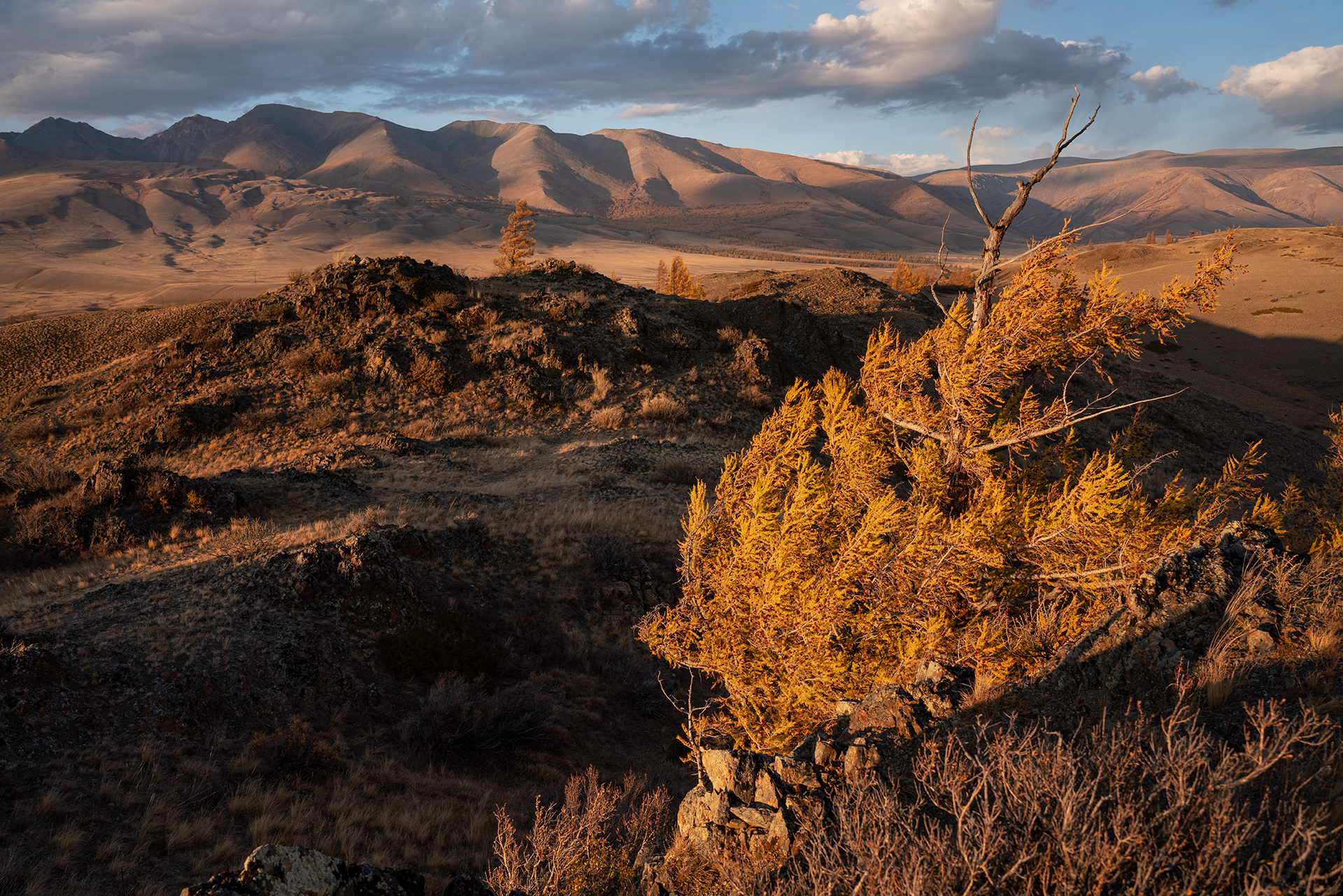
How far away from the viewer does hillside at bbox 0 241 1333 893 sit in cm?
636

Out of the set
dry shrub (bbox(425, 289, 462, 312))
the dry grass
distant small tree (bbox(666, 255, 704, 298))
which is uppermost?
distant small tree (bbox(666, 255, 704, 298))

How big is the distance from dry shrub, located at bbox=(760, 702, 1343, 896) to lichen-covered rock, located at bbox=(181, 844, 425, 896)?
2.45 meters

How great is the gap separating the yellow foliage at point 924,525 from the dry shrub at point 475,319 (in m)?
20.7

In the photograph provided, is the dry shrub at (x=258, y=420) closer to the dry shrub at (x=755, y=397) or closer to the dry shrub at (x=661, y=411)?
the dry shrub at (x=661, y=411)

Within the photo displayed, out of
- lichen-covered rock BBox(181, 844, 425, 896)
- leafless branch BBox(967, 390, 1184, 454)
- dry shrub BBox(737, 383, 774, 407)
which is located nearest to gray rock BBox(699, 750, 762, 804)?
lichen-covered rock BBox(181, 844, 425, 896)

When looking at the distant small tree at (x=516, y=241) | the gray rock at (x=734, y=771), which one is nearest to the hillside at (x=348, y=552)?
the gray rock at (x=734, y=771)

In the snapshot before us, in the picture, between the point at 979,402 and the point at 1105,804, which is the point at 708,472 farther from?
the point at 1105,804

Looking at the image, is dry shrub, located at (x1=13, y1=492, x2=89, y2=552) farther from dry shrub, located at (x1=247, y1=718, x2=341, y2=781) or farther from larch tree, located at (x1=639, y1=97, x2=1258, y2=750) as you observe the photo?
larch tree, located at (x1=639, y1=97, x2=1258, y2=750)

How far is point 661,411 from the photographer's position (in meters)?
22.5

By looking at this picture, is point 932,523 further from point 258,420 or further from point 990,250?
point 258,420

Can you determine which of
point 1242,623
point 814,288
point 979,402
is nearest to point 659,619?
point 979,402

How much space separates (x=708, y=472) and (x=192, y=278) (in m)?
106

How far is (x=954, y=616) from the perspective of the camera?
249 inches

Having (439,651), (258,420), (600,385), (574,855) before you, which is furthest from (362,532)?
(600,385)
